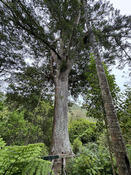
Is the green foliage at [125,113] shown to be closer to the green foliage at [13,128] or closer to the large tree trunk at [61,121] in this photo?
the large tree trunk at [61,121]

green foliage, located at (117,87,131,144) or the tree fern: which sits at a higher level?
green foliage, located at (117,87,131,144)

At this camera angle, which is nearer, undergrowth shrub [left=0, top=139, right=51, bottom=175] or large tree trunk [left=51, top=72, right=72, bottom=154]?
undergrowth shrub [left=0, top=139, right=51, bottom=175]

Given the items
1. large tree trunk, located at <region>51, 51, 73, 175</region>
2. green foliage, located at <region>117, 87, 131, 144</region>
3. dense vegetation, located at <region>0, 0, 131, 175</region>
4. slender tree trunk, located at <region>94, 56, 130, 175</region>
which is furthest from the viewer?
large tree trunk, located at <region>51, 51, 73, 175</region>

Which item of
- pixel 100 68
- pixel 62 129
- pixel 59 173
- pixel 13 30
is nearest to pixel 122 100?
pixel 100 68

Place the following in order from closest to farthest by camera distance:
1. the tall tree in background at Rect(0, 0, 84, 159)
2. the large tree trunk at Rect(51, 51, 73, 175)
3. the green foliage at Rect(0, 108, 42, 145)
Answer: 1. the large tree trunk at Rect(51, 51, 73, 175)
2. the tall tree in background at Rect(0, 0, 84, 159)
3. the green foliage at Rect(0, 108, 42, 145)

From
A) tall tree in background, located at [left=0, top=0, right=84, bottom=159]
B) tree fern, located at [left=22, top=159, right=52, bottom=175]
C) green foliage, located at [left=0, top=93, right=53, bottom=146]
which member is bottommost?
tree fern, located at [left=22, top=159, right=52, bottom=175]

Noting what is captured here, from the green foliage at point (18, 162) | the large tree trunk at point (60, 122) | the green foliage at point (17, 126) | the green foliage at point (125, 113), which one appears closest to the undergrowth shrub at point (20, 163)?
the green foliage at point (18, 162)

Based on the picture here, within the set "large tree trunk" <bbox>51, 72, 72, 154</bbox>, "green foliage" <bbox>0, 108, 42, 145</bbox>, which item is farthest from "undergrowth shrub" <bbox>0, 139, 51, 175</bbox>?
"green foliage" <bbox>0, 108, 42, 145</bbox>

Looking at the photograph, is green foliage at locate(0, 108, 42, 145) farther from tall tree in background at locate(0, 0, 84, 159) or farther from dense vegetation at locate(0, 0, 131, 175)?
tall tree in background at locate(0, 0, 84, 159)

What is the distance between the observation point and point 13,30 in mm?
3117

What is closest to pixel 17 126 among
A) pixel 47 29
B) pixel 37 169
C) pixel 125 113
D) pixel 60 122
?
pixel 60 122

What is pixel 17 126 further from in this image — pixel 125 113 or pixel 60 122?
pixel 125 113

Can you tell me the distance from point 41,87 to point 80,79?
2591 millimetres

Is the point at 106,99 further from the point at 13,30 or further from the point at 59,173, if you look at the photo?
the point at 13,30
